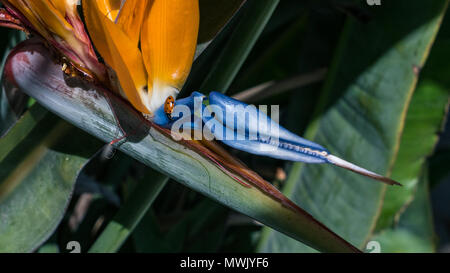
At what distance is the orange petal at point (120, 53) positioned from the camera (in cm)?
37

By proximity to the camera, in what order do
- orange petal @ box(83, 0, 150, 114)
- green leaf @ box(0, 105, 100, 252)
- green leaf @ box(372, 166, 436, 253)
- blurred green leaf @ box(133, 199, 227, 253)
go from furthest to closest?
green leaf @ box(372, 166, 436, 253), blurred green leaf @ box(133, 199, 227, 253), green leaf @ box(0, 105, 100, 252), orange petal @ box(83, 0, 150, 114)

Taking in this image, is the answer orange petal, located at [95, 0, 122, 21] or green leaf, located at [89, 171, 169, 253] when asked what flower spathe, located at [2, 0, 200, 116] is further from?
green leaf, located at [89, 171, 169, 253]

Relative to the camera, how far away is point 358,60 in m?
0.87

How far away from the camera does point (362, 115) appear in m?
0.86

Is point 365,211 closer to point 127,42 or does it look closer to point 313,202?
point 313,202

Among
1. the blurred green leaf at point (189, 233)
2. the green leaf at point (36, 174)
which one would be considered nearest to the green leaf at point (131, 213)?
the green leaf at point (36, 174)

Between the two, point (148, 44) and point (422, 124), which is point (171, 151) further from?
point (422, 124)

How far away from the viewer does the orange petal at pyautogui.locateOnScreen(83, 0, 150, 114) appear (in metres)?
0.37

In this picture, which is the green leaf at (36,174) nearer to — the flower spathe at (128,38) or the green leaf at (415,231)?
the flower spathe at (128,38)

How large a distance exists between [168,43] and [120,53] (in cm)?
5

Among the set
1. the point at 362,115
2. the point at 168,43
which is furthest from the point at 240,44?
the point at 362,115

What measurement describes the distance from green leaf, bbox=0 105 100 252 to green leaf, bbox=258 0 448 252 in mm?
460

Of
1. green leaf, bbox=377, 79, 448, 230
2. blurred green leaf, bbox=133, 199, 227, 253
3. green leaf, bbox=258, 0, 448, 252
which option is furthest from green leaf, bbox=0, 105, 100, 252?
green leaf, bbox=377, 79, 448, 230
